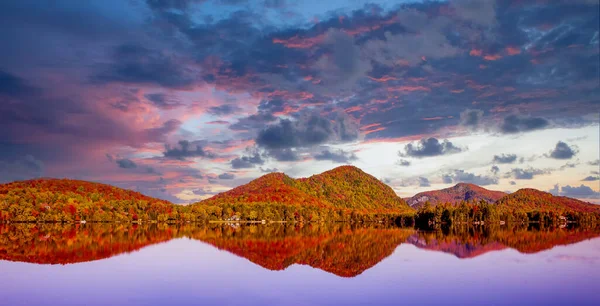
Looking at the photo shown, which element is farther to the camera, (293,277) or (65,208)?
(65,208)

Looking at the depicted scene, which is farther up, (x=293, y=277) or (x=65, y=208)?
(x=65, y=208)

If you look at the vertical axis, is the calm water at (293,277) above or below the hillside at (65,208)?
below

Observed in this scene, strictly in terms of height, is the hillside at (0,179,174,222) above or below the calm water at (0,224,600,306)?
above

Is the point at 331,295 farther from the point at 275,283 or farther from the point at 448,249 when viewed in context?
the point at 448,249

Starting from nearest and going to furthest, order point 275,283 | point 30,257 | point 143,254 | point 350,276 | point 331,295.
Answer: point 331,295 → point 275,283 → point 350,276 → point 30,257 → point 143,254

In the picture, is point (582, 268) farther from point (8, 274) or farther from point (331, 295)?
point (8, 274)

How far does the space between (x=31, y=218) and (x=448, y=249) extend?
144 m

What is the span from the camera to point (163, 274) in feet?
126

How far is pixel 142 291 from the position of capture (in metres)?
30.5

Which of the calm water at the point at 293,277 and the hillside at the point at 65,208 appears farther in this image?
the hillside at the point at 65,208

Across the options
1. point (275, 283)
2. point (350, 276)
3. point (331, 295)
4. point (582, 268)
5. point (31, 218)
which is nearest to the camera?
point (331, 295)

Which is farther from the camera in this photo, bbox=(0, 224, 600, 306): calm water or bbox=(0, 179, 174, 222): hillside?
bbox=(0, 179, 174, 222): hillside

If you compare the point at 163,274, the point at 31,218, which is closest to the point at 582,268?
the point at 163,274

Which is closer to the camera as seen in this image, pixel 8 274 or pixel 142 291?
pixel 142 291
